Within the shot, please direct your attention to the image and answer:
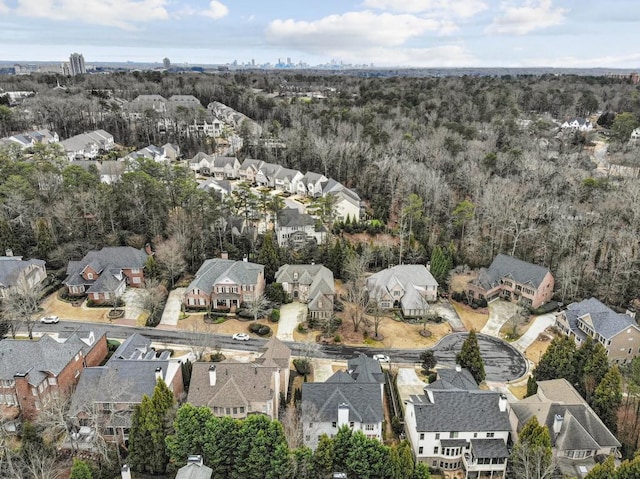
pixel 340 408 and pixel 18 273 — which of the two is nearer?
pixel 340 408

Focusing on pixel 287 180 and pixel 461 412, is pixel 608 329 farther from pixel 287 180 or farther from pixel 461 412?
pixel 287 180

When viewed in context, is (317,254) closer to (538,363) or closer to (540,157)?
(538,363)

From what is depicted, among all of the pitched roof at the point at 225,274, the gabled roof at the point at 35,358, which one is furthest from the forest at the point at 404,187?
the gabled roof at the point at 35,358

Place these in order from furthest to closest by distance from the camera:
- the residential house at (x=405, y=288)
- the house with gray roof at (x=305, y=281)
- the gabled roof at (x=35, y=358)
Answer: the residential house at (x=405, y=288), the house with gray roof at (x=305, y=281), the gabled roof at (x=35, y=358)

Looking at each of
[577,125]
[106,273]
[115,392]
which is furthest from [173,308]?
[577,125]

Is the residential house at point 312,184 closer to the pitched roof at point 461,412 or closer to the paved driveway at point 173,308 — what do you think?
the paved driveway at point 173,308

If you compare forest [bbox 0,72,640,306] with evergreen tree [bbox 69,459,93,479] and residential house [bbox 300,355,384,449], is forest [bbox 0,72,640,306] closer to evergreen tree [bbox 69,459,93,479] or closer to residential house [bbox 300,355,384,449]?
residential house [bbox 300,355,384,449]
